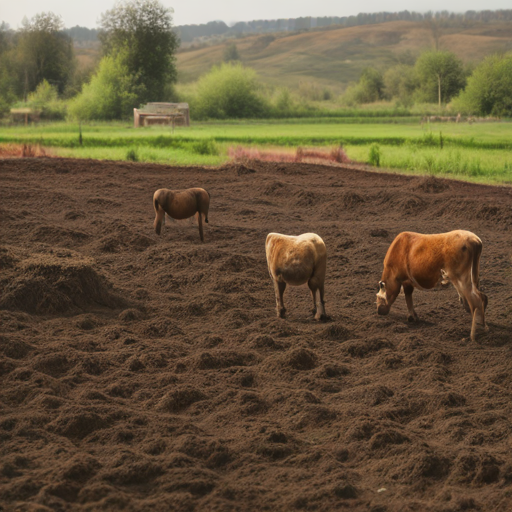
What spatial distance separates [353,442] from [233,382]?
1371mm

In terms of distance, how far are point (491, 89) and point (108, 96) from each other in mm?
19330

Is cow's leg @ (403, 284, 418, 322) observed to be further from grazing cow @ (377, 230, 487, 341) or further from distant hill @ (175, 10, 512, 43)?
distant hill @ (175, 10, 512, 43)

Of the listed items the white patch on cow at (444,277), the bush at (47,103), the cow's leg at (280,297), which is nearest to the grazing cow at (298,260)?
the cow's leg at (280,297)

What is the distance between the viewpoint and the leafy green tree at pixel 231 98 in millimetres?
35688

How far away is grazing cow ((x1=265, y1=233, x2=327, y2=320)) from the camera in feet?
22.8

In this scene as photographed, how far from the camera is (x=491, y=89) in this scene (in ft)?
69.6

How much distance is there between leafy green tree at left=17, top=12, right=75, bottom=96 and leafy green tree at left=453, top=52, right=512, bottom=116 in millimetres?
26153

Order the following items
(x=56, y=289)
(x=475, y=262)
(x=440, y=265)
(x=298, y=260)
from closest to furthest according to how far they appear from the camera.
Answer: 1. (x=475, y=262)
2. (x=440, y=265)
3. (x=298, y=260)
4. (x=56, y=289)

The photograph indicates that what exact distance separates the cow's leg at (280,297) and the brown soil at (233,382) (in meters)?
0.17

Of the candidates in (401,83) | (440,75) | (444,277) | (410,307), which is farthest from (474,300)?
(401,83)

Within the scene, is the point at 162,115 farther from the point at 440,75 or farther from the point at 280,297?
the point at 280,297

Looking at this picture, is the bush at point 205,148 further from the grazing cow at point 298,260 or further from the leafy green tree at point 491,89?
the grazing cow at point 298,260

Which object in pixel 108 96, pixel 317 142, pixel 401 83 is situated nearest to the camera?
pixel 317 142

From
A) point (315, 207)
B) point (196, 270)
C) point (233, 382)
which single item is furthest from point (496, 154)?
point (233, 382)
